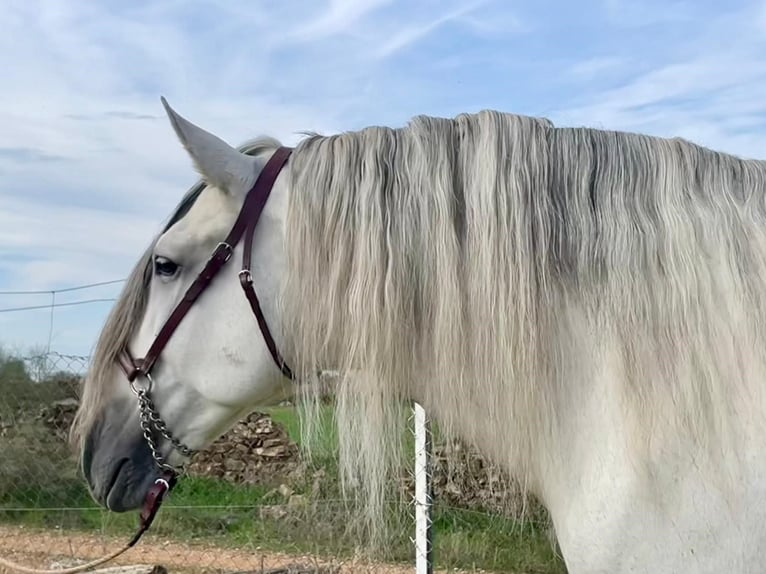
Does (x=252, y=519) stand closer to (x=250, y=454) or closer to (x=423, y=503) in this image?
(x=250, y=454)

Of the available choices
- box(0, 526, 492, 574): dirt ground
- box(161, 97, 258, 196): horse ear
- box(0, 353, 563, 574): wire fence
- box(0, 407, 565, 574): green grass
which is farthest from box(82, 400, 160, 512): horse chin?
box(0, 526, 492, 574): dirt ground

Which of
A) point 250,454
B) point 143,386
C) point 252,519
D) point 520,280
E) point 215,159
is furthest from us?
point 250,454

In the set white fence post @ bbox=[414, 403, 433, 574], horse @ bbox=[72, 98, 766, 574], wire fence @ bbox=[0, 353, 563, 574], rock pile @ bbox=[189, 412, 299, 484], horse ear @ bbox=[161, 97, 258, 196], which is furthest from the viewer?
rock pile @ bbox=[189, 412, 299, 484]

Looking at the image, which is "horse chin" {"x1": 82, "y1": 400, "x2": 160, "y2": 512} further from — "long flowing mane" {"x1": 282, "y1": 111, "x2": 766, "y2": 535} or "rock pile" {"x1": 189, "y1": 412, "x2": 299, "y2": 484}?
"rock pile" {"x1": 189, "y1": 412, "x2": 299, "y2": 484}

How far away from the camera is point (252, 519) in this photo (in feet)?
22.0

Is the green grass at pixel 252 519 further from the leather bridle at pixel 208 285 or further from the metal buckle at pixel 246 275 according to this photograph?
the metal buckle at pixel 246 275

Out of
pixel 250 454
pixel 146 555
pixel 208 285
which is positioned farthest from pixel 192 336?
pixel 250 454

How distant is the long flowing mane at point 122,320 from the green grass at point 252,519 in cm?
279

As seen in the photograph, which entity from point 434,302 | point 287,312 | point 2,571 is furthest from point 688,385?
point 2,571

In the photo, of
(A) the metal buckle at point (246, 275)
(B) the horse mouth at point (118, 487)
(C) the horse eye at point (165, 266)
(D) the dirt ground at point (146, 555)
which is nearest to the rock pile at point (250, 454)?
(D) the dirt ground at point (146, 555)

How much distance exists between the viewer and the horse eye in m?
1.95

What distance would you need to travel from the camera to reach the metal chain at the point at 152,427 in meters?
1.99

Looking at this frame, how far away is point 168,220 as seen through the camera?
2.03 metres

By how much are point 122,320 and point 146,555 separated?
4847mm
